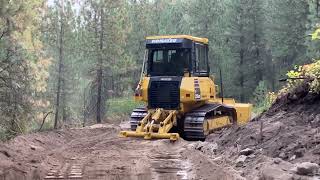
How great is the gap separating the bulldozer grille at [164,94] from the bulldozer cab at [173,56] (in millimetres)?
477

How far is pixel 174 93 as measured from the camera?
49.6 feet

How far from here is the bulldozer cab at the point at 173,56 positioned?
1539cm

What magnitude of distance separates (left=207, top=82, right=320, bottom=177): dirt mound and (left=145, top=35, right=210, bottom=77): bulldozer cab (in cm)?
239

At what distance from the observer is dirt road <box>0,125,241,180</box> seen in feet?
30.7

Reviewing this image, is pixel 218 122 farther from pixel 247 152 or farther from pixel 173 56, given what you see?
pixel 247 152

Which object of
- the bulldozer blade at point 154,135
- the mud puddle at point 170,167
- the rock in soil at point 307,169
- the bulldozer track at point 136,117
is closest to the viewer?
the rock in soil at point 307,169

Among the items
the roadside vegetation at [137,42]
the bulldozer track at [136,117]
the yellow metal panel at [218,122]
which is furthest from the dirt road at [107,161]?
the roadside vegetation at [137,42]

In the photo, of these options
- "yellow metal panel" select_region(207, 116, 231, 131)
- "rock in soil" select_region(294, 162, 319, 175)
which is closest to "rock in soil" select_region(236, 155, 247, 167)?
"rock in soil" select_region(294, 162, 319, 175)

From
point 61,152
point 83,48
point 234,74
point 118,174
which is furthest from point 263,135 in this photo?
point 234,74

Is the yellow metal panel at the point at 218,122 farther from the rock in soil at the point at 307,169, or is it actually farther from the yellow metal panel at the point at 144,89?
the rock in soil at the point at 307,169

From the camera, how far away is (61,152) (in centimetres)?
1213

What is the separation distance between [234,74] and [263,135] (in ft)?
89.7

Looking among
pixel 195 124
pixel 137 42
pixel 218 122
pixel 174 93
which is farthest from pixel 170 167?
pixel 137 42

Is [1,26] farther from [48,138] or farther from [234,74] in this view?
[234,74]
